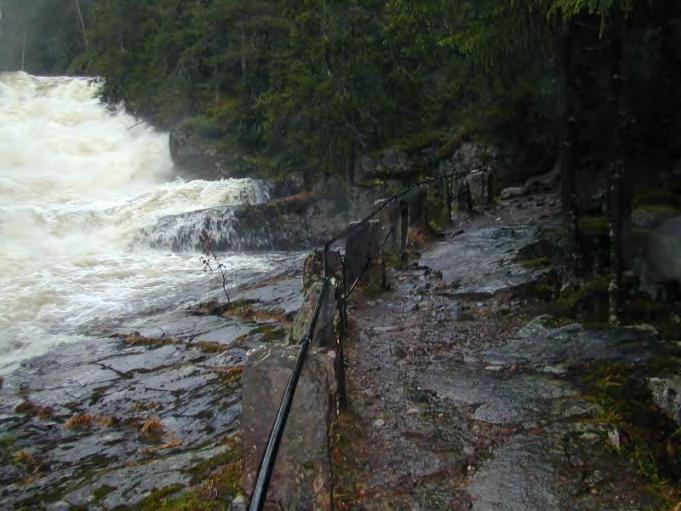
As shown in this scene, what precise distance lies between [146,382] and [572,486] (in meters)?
6.52

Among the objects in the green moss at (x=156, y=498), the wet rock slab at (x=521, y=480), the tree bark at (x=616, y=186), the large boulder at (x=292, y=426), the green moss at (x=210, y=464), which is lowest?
the green moss at (x=156, y=498)

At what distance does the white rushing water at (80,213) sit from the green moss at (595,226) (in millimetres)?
8694

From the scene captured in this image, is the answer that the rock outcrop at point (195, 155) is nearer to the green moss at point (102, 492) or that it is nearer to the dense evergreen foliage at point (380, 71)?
the dense evergreen foliage at point (380, 71)

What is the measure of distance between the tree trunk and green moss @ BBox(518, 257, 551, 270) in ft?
6.50

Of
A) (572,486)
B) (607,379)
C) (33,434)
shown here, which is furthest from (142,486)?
(607,379)

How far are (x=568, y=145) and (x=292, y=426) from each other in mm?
5435

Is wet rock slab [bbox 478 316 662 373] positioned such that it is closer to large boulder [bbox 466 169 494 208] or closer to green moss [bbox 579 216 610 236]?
green moss [bbox 579 216 610 236]

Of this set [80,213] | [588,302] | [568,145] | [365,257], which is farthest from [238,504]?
[80,213]

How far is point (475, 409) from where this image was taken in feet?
18.0

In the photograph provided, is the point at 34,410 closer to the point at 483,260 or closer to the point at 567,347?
the point at 567,347

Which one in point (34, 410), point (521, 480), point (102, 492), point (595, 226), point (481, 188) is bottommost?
point (34, 410)

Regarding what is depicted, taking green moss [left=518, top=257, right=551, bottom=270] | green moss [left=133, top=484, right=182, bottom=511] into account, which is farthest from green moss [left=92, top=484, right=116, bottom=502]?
green moss [left=518, top=257, right=551, bottom=270]

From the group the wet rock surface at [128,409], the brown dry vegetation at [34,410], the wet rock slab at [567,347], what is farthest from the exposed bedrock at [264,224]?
the wet rock slab at [567,347]

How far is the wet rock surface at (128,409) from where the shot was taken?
5742mm
